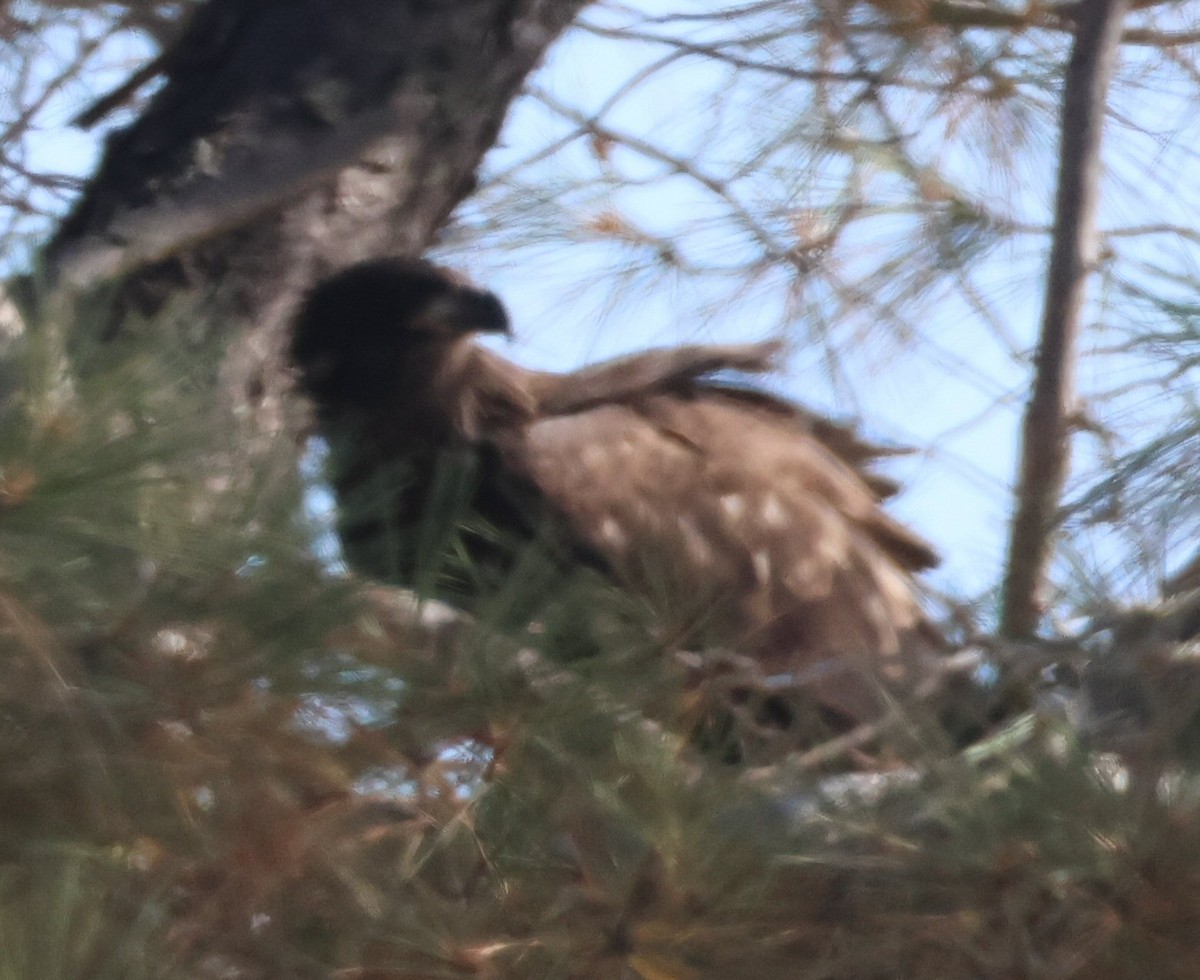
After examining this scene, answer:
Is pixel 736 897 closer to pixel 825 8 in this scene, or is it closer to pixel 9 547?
pixel 9 547

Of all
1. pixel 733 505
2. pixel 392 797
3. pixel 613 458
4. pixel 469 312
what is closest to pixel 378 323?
pixel 469 312

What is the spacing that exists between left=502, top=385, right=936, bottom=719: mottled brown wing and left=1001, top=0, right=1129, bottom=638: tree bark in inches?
30.4

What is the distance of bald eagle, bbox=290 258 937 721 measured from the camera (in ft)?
11.0

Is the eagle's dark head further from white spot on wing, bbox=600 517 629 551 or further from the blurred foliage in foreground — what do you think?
the blurred foliage in foreground

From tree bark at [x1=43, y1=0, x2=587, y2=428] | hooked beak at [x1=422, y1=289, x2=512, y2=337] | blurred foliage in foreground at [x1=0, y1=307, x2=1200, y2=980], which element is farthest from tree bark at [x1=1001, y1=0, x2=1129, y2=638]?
tree bark at [x1=43, y1=0, x2=587, y2=428]

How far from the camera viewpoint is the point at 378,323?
3.42m

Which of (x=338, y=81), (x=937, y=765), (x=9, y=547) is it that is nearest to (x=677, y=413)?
(x=338, y=81)

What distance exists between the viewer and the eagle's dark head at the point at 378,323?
3.32 metres

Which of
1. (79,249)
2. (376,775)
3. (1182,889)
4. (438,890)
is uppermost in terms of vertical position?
(79,249)

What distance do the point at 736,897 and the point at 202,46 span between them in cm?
246

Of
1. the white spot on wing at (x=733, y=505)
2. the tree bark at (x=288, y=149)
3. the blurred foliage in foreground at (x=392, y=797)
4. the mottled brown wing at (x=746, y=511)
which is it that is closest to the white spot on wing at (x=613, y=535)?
the mottled brown wing at (x=746, y=511)

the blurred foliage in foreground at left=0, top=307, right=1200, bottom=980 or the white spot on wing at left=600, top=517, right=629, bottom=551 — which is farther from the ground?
the blurred foliage in foreground at left=0, top=307, right=1200, bottom=980

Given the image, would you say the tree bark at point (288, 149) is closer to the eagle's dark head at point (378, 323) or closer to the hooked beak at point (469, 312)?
the eagle's dark head at point (378, 323)

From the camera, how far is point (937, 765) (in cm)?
164
